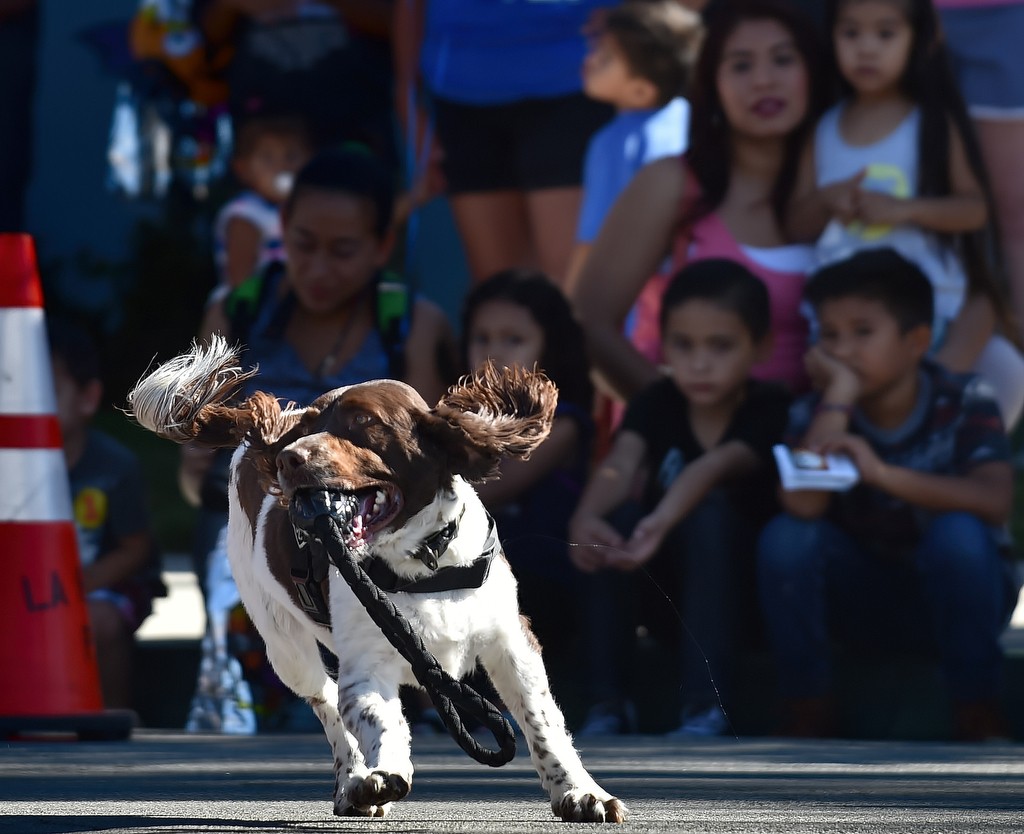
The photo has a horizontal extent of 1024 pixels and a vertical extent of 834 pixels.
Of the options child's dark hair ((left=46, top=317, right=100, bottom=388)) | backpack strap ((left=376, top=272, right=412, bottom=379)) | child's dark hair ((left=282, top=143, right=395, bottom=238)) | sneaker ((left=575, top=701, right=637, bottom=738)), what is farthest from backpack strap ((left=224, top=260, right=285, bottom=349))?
sneaker ((left=575, top=701, right=637, bottom=738))

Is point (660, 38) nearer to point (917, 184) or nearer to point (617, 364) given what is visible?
point (917, 184)

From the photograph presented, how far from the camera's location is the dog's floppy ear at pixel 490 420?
378cm

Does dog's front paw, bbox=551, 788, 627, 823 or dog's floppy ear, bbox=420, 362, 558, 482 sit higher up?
dog's floppy ear, bbox=420, 362, 558, 482

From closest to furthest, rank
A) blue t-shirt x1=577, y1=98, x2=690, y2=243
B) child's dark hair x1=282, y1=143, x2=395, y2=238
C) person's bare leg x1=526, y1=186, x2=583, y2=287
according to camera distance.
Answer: child's dark hair x1=282, y1=143, x2=395, y2=238, blue t-shirt x1=577, y1=98, x2=690, y2=243, person's bare leg x1=526, y1=186, x2=583, y2=287

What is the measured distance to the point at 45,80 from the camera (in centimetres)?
1173

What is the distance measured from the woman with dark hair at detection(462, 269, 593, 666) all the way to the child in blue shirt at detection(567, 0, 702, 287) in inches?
20.5

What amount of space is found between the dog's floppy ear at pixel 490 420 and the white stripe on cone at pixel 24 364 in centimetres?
198

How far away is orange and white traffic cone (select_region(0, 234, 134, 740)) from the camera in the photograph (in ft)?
18.1

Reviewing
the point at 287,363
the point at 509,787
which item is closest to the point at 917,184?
the point at 287,363

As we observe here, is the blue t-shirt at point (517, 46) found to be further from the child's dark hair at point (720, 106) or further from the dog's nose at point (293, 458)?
the dog's nose at point (293, 458)

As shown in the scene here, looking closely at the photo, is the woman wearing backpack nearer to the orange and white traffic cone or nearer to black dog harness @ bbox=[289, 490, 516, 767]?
the orange and white traffic cone

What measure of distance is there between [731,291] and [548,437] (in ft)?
2.62

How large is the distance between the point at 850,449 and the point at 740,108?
4.39 ft

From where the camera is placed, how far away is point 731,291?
244 inches
